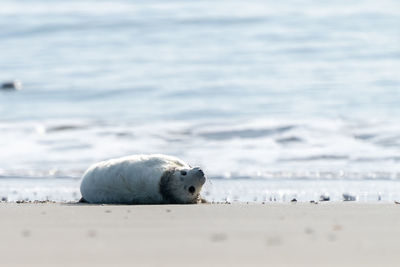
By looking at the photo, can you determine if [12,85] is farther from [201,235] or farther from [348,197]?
[201,235]

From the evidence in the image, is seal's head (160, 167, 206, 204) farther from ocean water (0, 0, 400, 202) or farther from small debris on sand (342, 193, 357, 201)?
small debris on sand (342, 193, 357, 201)

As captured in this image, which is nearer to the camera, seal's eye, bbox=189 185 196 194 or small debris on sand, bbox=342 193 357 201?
seal's eye, bbox=189 185 196 194

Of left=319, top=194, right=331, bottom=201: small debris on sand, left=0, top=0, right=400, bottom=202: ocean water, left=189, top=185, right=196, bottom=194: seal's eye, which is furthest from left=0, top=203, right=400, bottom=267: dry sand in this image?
left=0, top=0, right=400, bottom=202: ocean water

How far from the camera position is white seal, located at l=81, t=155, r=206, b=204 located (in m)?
7.57

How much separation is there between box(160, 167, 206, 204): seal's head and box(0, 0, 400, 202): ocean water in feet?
2.73

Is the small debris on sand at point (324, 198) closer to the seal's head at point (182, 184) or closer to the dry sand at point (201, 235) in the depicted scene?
the dry sand at point (201, 235)

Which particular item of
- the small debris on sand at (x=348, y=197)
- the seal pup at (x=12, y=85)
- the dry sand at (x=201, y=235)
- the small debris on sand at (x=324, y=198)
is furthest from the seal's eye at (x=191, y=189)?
the seal pup at (x=12, y=85)

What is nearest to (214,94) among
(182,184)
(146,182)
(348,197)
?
(348,197)

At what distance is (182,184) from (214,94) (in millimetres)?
10842

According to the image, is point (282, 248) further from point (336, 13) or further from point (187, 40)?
point (336, 13)

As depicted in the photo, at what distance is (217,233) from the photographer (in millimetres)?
5492

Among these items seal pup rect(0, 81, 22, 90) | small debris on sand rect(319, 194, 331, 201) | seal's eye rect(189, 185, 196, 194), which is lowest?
small debris on sand rect(319, 194, 331, 201)

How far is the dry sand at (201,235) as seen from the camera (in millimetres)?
4488

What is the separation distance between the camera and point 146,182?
25.1 feet
